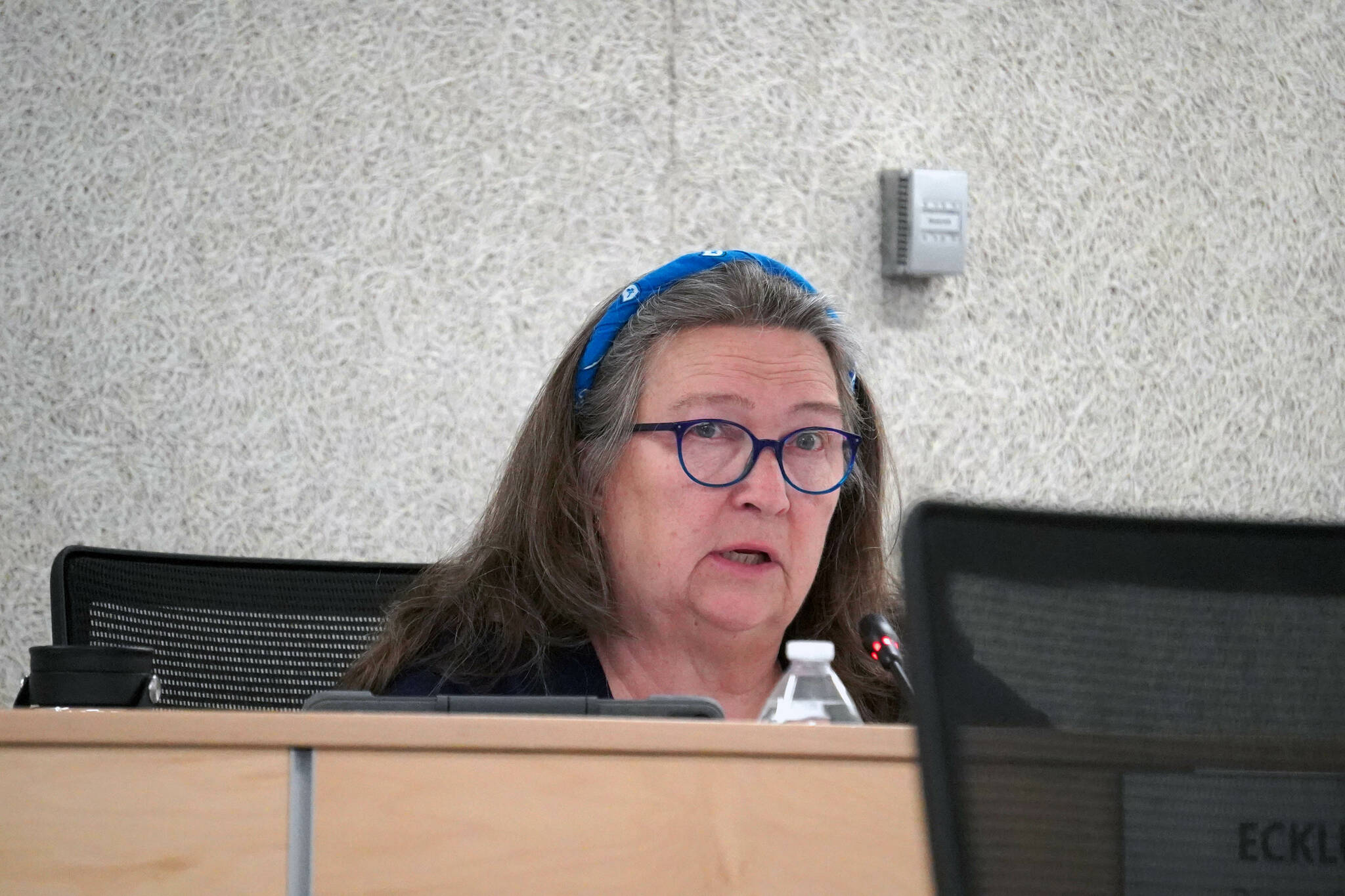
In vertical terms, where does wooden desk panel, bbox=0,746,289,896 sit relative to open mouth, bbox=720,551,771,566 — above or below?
below

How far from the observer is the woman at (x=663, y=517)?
53.6 inches

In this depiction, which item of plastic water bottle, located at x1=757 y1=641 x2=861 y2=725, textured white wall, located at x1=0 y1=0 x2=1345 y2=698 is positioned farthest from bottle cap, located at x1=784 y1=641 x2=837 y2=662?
textured white wall, located at x1=0 y1=0 x2=1345 y2=698

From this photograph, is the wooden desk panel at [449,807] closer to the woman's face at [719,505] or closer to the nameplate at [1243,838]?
the nameplate at [1243,838]

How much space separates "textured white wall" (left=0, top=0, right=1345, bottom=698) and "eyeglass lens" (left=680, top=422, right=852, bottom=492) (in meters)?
0.74

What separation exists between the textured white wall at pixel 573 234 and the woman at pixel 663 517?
64cm

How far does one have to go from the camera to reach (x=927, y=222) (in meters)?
2.23

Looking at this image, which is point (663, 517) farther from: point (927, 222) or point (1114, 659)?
point (927, 222)

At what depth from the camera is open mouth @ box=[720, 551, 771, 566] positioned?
1370 millimetres

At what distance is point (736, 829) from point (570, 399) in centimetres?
83

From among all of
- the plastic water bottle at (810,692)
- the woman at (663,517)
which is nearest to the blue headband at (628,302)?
the woman at (663,517)

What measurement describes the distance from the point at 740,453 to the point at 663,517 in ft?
0.35

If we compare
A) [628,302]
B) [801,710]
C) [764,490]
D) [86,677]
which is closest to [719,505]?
[764,490]

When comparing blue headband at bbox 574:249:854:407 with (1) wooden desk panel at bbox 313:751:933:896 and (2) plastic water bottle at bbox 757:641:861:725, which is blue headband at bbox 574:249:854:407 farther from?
(1) wooden desk panel at bbox 313:751:933:896

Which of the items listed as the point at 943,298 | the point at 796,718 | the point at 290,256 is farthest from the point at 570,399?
the point at 943,298
